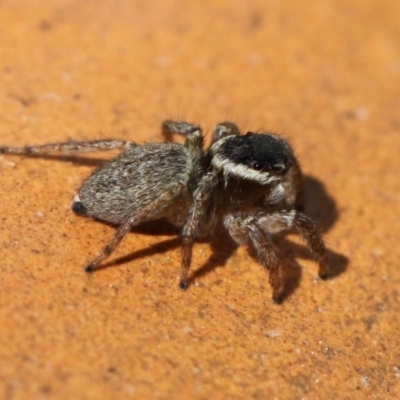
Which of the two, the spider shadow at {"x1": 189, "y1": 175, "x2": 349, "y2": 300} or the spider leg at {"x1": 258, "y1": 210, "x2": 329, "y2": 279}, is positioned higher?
the spider leg at {"x1": 258, "y1": 210, "x2": 329, "y2": 279}

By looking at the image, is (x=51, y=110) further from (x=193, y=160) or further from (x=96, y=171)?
(x=193, y=160)

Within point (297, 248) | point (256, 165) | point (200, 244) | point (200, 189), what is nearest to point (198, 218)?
point (200, 189)

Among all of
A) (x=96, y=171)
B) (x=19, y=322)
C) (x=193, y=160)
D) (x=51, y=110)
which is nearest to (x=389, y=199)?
(x=193, y=160)

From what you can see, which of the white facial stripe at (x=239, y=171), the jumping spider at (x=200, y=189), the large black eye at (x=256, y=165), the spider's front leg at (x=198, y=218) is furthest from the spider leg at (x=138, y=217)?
the large black eye at (x=256, y=165)

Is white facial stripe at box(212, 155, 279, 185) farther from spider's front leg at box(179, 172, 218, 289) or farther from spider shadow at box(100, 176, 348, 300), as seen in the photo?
spider shadow at box(100, 176, 348, 300)

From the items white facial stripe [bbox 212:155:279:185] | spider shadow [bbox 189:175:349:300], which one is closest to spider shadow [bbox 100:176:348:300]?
spider shadow [bbox 189:175:349:300]

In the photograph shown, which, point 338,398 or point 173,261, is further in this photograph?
point 173,261

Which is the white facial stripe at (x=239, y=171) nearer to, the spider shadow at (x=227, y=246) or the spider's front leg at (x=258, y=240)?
the spider's front leg at (x=258, y=240)
